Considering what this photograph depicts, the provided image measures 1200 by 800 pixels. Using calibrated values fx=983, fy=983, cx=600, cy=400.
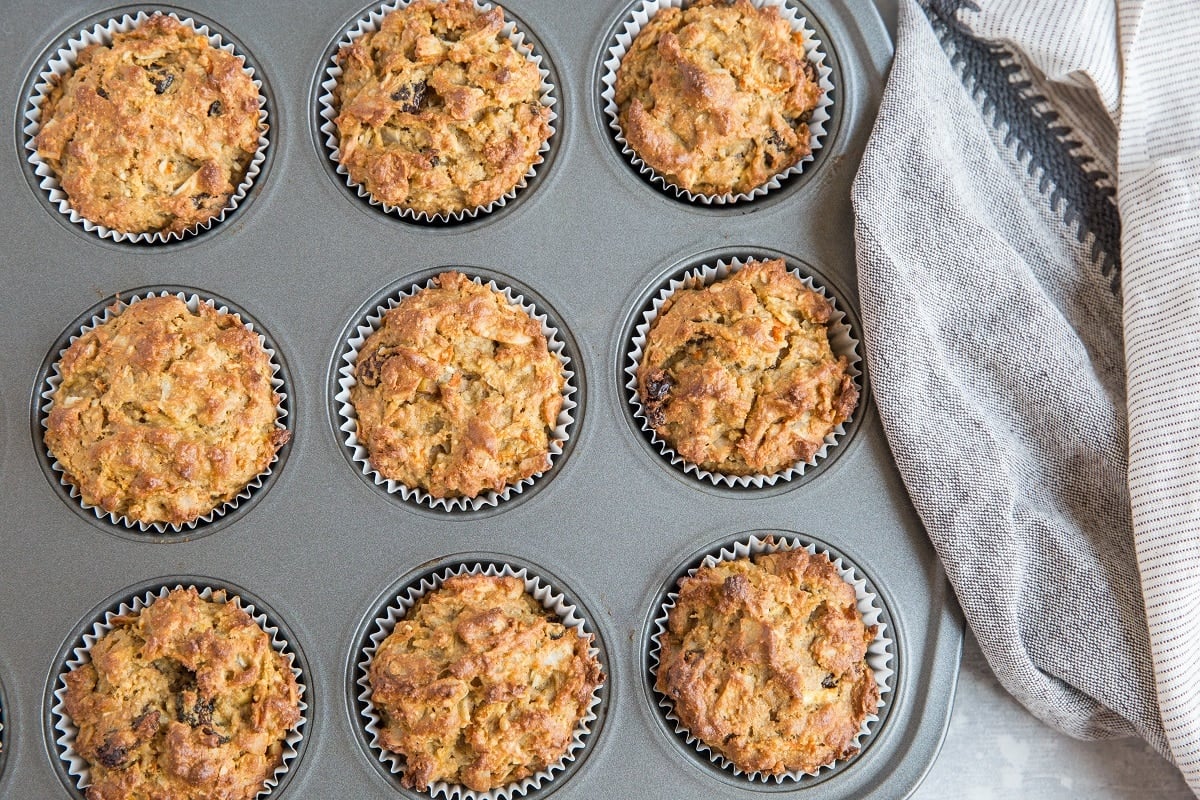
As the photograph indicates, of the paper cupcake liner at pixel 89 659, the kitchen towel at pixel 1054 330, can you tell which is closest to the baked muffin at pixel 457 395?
the paper cupcake liner at pixel 89 659

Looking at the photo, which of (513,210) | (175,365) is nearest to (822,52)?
(513,210)

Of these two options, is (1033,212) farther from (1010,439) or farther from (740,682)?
(740,682)

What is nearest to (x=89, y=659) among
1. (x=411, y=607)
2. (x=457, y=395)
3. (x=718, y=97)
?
(x=411, y=607)

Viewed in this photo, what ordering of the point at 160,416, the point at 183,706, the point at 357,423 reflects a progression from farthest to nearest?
the point at 357,423, the point at 160,416, the point at 183,706

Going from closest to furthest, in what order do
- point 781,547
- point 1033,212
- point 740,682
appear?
point 740,682 → point 781,547 → point 1033,212

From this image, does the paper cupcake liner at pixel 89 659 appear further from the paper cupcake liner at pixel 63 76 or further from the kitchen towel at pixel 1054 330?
the kitchen towel at pixel 1054 330

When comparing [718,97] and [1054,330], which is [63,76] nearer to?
[718,97]

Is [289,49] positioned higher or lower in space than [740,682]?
higher
